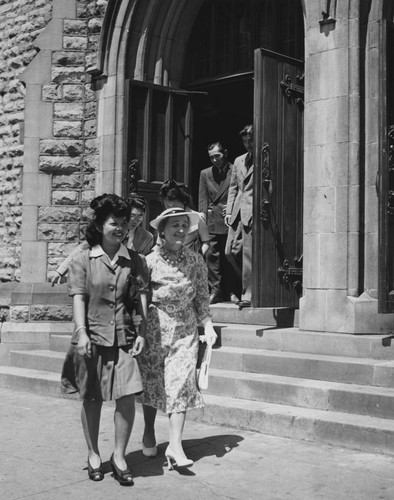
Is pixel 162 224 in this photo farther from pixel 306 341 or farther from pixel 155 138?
pixel 155 138

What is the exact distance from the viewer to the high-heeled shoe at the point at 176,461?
5.25 m

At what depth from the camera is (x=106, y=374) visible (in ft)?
17.0

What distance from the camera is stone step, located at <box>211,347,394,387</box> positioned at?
6.69 metres

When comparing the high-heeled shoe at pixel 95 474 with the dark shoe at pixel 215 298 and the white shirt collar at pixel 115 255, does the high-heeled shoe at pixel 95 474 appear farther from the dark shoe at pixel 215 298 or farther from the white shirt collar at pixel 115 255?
the dark shoe at pixel 215 298

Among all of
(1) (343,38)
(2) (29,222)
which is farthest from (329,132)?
(2) (29,222)

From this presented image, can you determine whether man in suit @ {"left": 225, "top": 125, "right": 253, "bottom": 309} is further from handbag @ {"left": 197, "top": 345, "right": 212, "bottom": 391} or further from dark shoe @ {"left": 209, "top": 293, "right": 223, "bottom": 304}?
handbag @ {"left": 197, "top": 345, "right": 212, "bottom": 391}

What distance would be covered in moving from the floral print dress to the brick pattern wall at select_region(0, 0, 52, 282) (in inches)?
230

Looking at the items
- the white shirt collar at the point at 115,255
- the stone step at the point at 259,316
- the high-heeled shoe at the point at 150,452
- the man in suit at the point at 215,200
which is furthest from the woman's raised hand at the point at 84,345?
the man in suit at the point at 215,200

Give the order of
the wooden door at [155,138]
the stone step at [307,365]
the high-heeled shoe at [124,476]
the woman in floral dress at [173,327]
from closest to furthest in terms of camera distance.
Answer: the high-heeled shoe at [124,476] → the woman in floral dress at [173,327] → the stone step at [307,365] → the wooden door at [155,138]

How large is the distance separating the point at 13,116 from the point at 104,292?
272 inches

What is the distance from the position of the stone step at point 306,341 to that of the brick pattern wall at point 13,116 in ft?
13.0

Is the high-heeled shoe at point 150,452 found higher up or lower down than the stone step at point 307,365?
lower down

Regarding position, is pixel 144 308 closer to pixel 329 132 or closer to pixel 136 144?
pixel 329 132

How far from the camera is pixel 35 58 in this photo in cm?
1092
